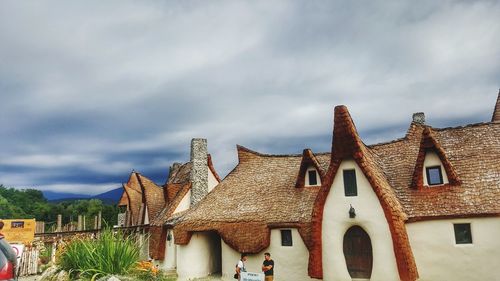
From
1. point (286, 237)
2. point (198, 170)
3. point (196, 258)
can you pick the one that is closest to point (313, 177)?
point (286, 237)

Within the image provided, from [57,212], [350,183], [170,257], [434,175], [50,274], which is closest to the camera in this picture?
[50,274]

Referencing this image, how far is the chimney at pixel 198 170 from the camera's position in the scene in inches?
997

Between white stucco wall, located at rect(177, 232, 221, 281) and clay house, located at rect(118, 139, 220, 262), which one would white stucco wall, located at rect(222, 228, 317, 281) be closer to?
white stucco wall, located at rect(177, 232, 221, 281)

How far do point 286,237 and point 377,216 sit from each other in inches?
197

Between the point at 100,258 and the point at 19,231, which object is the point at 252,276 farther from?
the point at 19,231

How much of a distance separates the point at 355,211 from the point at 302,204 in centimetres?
374

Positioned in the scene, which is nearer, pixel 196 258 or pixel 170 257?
pixel 196 258

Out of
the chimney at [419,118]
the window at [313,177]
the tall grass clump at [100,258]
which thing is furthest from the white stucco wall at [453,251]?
the tall grass clump at [100,258]

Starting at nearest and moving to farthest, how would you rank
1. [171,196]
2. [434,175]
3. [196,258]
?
[434,175], [196,258], [171,196]

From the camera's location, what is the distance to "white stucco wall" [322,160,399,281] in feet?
50.0

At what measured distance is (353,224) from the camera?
1620cm

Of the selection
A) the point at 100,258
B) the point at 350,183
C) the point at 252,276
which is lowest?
the point at 252,276

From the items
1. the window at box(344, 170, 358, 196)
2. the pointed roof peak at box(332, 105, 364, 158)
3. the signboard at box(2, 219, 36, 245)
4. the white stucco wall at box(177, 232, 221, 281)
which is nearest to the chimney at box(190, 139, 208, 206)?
the white stucco wall at box(177, 232, 221, 281)

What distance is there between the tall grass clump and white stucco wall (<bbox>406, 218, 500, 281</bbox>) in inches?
454
